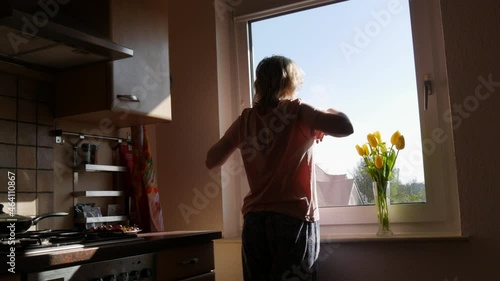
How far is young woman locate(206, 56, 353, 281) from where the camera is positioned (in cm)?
172

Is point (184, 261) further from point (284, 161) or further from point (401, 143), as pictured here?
point (401, 143)

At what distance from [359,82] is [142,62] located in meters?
0.94

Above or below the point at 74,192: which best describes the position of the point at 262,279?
below

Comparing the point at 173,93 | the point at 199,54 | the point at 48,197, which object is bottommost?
the point at 48,197

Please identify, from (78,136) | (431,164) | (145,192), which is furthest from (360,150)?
(78,136)

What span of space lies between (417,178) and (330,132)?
0.61 m

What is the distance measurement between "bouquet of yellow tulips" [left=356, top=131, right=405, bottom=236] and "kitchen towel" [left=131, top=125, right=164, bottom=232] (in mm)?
923

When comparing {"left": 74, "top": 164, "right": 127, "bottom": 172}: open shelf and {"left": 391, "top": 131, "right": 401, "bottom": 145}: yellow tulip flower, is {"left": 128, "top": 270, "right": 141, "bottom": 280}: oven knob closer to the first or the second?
{"left": 74, "top": 164, "right": 127, "bottom": 172}: open shelf

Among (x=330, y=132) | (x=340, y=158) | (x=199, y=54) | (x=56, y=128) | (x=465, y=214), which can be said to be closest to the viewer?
(x=330, y=132)

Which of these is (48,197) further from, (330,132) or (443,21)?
(443,21)

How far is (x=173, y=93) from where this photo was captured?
104 inches

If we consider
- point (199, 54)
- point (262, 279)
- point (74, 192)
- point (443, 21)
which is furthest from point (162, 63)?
Answer: point (443, 21)

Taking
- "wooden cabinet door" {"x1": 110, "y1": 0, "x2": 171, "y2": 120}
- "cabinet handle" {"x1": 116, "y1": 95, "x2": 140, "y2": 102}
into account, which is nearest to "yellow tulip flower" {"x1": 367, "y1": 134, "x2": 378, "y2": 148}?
"wooden cabinet door" {"x1": 110, "y1": 0, "x2": 171, "y2": 120}

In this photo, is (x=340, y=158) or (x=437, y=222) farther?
(x=340, y=158)
